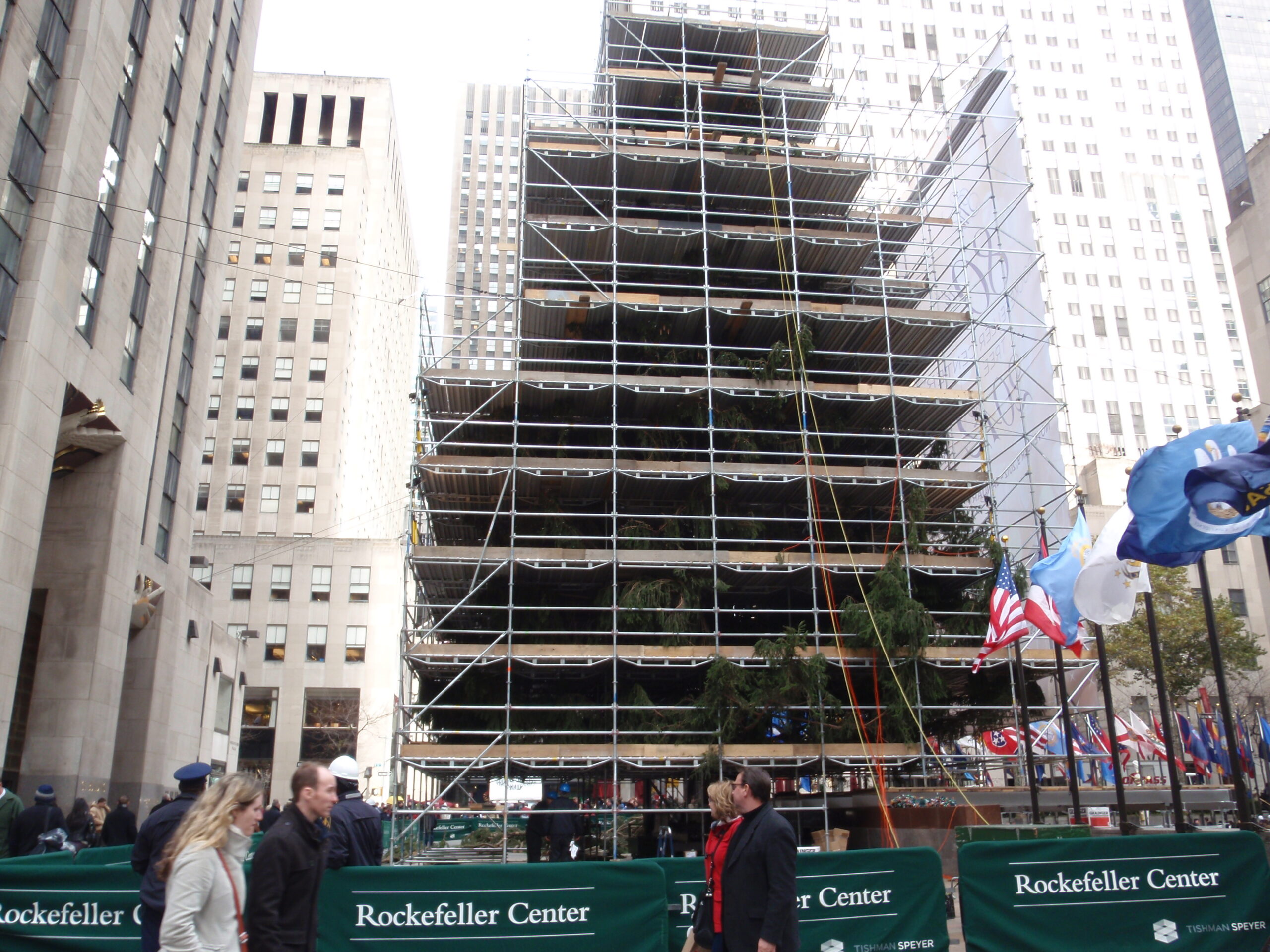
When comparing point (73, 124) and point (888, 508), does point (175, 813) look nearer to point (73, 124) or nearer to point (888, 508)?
point (73, 124)

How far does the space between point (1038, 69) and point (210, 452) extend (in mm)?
81087

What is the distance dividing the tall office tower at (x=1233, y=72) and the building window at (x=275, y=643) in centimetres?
11419

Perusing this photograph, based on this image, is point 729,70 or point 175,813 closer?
point 175,813

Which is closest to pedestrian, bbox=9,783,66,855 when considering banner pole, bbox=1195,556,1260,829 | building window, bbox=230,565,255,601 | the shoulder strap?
the shoulder strap

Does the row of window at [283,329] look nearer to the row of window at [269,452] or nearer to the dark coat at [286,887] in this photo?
the row of window at [269,452]

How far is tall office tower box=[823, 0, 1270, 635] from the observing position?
277 feet

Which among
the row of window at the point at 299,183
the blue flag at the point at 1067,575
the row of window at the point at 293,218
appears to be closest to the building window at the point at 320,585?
the row of window at the point at 293,218

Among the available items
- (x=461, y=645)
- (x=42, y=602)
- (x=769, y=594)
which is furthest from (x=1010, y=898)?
(x=42, y=602)

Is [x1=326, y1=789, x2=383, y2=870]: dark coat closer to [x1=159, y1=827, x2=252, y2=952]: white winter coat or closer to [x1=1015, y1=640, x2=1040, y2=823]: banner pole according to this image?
[x1=159, y1=827, x2=252, y2=952]: white winter coat

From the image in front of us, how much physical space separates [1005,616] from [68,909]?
56.3 ft

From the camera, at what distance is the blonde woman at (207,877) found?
4.83 m

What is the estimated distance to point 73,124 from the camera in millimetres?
24609

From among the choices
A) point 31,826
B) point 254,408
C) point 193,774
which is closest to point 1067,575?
point 193,774

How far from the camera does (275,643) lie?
205ft
